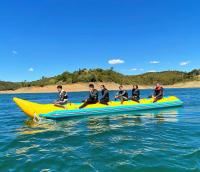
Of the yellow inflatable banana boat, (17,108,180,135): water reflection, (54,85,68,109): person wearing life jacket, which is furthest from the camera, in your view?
(54,85,68,109): person wearing life jacket

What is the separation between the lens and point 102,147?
8.91m

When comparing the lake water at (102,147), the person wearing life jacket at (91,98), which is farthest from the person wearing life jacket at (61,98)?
the lake water at (102,147)

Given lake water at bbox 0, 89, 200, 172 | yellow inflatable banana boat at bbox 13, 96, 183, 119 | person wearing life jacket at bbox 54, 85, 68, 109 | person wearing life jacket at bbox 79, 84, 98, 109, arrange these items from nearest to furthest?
lake water at bbox 0, 89, 200, 172 < yellow inflatable banana boat at bbox 13, 96, 183, 119 < person wearing life jacket at bbox 54, 85, 68, 109 < person wearing life jacket at bbox 79, 84, 98, 109

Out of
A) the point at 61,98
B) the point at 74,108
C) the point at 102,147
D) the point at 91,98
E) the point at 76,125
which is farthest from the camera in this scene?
the point at 91,98

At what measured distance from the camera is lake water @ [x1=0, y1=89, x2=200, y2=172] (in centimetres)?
718

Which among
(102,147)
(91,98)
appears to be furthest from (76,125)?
(102,147)

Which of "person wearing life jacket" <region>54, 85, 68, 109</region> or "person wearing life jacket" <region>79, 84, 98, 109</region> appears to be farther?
"person wearing life jacket" <region>79, 84, 98, 109</region>

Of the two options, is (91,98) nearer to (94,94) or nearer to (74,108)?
(94,94)

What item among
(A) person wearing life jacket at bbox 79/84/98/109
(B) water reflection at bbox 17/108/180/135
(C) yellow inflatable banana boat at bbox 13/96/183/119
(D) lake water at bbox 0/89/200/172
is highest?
(A) person wearing life jacket at bbox 79/84/98/109

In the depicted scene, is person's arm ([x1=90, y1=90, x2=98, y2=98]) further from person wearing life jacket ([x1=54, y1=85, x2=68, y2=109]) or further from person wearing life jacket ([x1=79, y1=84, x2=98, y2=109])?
person wearing life jacket ([x1=54, y1=85, x2=68, y2=109])

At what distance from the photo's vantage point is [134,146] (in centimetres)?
893

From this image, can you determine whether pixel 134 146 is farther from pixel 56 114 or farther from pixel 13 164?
pixel 56 114

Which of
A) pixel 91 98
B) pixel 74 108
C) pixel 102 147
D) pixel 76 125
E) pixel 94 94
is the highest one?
pixel 94 94

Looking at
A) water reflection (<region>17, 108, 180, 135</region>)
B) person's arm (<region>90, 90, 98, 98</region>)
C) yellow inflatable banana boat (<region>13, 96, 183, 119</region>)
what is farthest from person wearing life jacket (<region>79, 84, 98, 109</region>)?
water reflection (<region>17, 108, 180, 135</region>)
